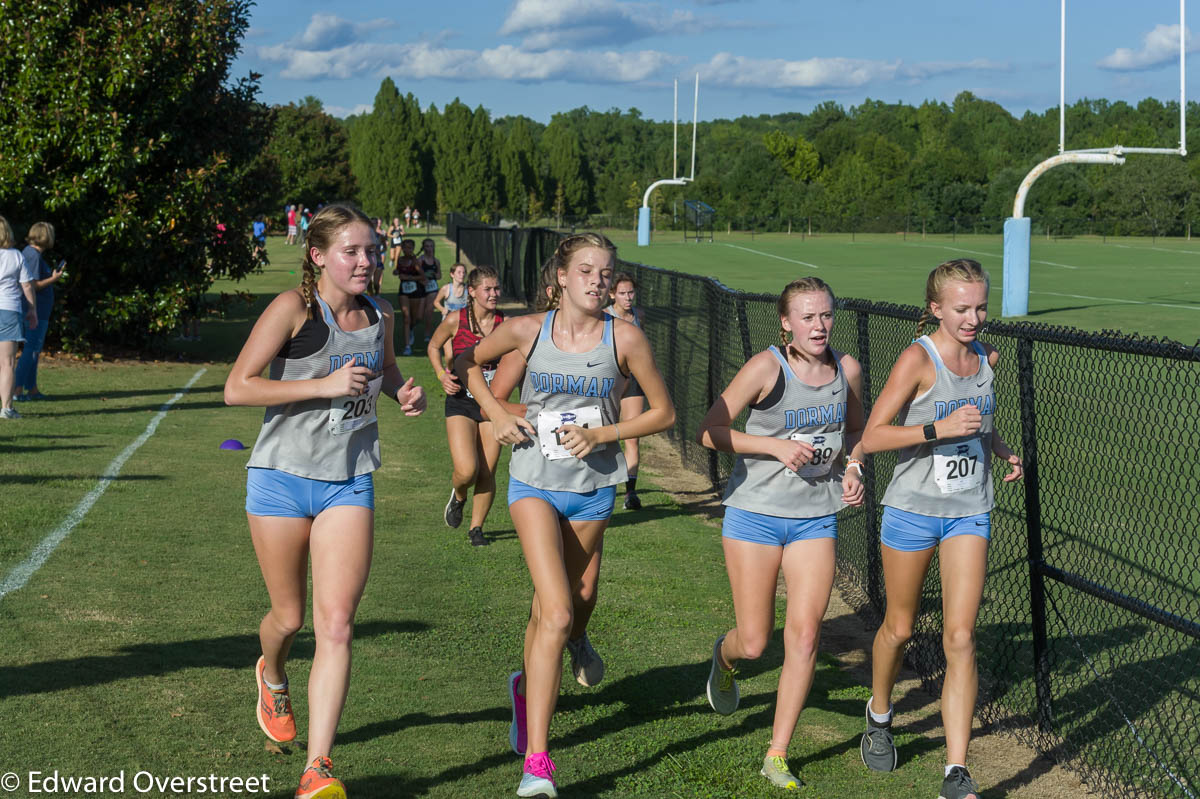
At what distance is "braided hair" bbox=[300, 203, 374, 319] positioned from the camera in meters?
4.71

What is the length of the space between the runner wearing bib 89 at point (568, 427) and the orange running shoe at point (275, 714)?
2.90 ft

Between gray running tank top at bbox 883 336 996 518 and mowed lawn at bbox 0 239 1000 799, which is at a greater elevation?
gray running tank top at bbox 883 336 996 518

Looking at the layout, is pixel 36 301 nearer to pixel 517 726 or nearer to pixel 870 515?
pixel 870 515

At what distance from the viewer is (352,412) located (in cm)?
472

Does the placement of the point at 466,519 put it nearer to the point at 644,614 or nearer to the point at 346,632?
the point at 644,614

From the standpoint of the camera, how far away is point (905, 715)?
6188 mm

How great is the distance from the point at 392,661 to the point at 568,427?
2.13 metres

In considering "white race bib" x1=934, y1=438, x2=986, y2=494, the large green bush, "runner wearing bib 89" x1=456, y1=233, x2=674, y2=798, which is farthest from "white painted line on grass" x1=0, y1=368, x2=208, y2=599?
the large green bush

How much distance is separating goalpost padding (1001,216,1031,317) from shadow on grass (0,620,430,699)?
24.4m

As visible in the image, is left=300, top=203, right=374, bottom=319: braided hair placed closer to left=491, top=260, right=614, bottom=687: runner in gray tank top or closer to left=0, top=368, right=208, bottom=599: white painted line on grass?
left=491, top=260, right=614, bottom=687: runner in gray tank top

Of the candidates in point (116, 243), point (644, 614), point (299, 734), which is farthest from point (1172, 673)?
point (116, 243)

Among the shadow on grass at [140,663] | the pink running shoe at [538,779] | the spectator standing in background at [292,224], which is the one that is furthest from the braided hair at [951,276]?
the spectator standing in background at [292,224]

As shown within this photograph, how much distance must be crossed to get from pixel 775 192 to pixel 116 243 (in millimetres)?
102468

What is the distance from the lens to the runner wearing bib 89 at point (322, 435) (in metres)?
4.55
